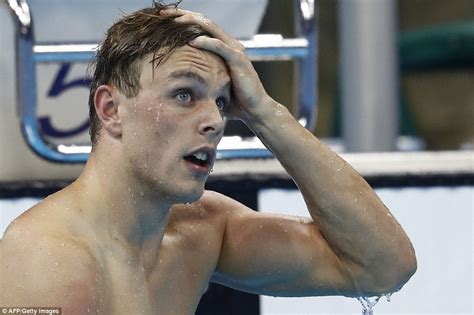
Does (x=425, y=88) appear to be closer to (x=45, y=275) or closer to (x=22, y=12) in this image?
(x=22, y=12)

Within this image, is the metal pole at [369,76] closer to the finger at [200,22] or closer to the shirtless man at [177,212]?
the shirtless man at [177,212]

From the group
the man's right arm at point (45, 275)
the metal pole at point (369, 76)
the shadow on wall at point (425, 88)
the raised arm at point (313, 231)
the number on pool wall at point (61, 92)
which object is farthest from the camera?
the shadow on wall at point (425, 88)

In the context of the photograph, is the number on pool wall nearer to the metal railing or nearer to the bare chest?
the metal railing

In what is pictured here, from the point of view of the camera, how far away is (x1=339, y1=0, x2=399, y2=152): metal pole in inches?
124

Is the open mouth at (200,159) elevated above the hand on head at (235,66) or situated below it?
below

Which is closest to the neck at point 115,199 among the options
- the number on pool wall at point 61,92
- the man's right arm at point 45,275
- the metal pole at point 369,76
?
the man's right arm at point 45,275

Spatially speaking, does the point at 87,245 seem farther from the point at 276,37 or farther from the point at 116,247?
the point at 276,37

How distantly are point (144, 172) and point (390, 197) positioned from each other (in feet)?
3.00

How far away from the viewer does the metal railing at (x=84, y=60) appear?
99.3 inches

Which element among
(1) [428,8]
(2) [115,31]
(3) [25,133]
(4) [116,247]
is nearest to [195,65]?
(2) [115,31]

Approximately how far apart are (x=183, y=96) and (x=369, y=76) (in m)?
1.34

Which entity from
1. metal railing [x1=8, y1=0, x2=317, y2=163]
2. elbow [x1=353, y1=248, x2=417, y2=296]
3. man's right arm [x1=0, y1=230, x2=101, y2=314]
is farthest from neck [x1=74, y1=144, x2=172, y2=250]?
metal railing [x1=8, y1=0, x2=317, y2=163]

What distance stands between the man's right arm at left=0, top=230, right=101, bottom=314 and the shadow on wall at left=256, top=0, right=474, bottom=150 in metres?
3.51

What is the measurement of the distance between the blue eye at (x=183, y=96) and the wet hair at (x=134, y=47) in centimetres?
6
